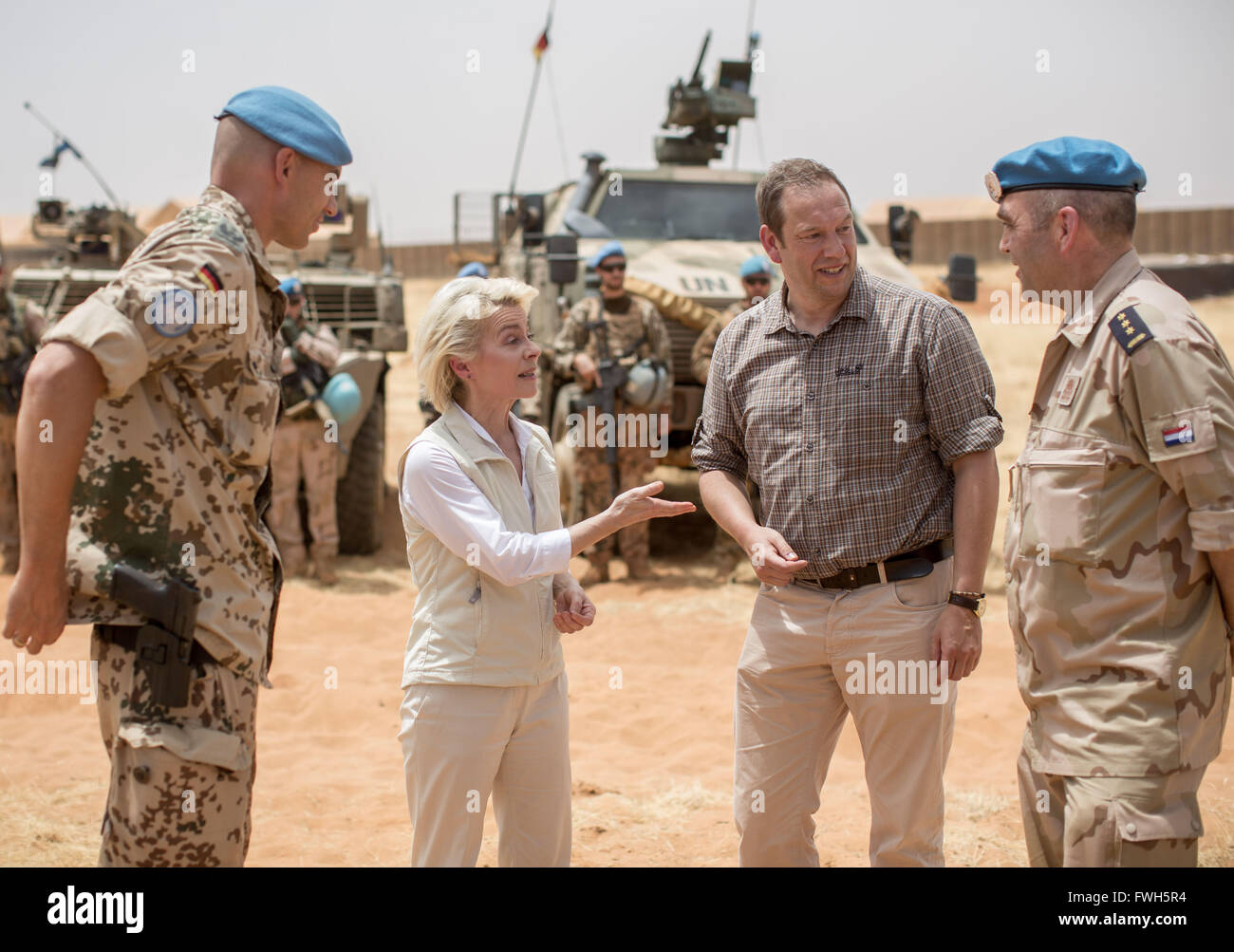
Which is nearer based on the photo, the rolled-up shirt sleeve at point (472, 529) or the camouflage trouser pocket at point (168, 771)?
the camouflage trouser pocket at point (168, 771)

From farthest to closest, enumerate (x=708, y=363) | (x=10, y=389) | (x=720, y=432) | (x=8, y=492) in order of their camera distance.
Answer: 1. (x=8, y=492)
2. (x=10, y=389)
3. (x=708, y=363)
4. (x=720, y=432)

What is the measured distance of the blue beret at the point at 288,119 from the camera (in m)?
2.32

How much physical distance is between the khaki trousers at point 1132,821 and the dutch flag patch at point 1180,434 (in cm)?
63

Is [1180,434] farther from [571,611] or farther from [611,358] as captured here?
[611,358]

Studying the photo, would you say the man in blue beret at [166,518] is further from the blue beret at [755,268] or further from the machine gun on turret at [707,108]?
the machine gun on turret at [707,108]

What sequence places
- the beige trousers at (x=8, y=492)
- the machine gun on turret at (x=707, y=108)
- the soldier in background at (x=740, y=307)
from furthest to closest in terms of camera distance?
the machine gun on turret at (x=707, y=108), the beige trousers at (x=8, y=492), the soldier in background at (x=740, y=307)

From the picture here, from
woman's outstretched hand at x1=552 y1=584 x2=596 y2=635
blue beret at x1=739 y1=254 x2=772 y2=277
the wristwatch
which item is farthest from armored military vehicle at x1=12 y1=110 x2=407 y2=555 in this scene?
the wristwatch

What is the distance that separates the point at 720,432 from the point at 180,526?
4.57ft

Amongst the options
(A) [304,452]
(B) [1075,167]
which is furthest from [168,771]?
(A) [304,452]

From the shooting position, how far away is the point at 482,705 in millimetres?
2533

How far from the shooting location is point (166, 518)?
219 cm

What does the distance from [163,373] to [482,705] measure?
94cm

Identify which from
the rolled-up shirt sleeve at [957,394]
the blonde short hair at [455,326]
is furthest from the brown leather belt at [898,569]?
the blonde short hair at [455,326]

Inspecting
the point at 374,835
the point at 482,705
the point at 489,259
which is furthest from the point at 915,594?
the point at 489,259
